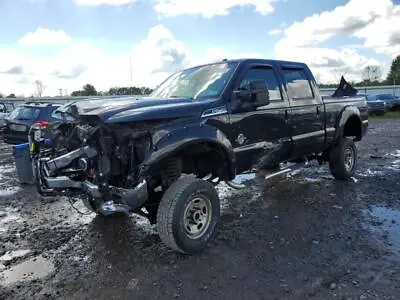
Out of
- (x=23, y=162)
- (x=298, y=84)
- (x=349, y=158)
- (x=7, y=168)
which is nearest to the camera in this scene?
(x=298, y=84)

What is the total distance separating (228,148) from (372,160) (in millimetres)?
6425

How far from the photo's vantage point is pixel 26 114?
12727mm

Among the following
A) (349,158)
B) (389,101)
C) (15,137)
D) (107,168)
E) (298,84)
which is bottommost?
(349,158)

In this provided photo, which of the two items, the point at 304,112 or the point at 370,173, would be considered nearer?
the point at 304,112

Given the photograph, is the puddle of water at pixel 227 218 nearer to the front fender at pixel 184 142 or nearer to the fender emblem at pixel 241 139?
the front fender at pixel 184 142

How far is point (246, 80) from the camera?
5426 millimetres

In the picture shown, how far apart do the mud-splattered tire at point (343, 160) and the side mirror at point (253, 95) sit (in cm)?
303

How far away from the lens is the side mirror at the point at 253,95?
4984mm

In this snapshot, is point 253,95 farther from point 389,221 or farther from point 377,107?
point 377,107

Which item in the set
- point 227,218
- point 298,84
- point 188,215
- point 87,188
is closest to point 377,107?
point 298,84

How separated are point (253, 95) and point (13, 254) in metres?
3.29

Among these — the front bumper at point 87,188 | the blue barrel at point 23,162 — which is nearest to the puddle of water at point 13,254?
the front bumper at point 87,188

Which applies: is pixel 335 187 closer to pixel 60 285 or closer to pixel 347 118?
pixel 347 118

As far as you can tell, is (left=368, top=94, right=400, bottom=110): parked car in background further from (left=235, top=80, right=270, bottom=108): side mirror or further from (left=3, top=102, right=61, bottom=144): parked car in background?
(left=235, top=80, right=270, bottom=108): side mirror
